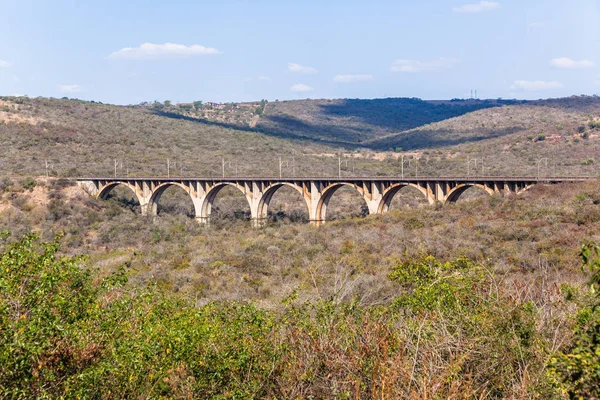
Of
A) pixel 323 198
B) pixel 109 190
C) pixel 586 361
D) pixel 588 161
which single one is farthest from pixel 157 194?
pixel 586 361

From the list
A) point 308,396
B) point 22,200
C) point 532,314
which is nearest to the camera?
point 308,396

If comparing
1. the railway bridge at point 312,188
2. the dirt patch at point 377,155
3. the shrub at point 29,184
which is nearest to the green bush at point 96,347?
the railway bridge at point 312,188

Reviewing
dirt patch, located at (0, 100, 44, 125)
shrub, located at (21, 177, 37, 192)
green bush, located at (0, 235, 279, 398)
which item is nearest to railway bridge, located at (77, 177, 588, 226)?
shrub, located at (21, 177, 37, 192)

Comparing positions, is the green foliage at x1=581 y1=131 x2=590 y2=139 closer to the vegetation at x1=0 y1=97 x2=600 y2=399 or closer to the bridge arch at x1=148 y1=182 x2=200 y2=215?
the vegetation at x1=0 y1=97 x2=600 y2=399

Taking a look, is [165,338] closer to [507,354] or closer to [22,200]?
[507,354]

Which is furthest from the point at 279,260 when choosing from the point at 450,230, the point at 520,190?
the point at 520,190

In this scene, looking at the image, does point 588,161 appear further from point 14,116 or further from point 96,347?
point 14,116
